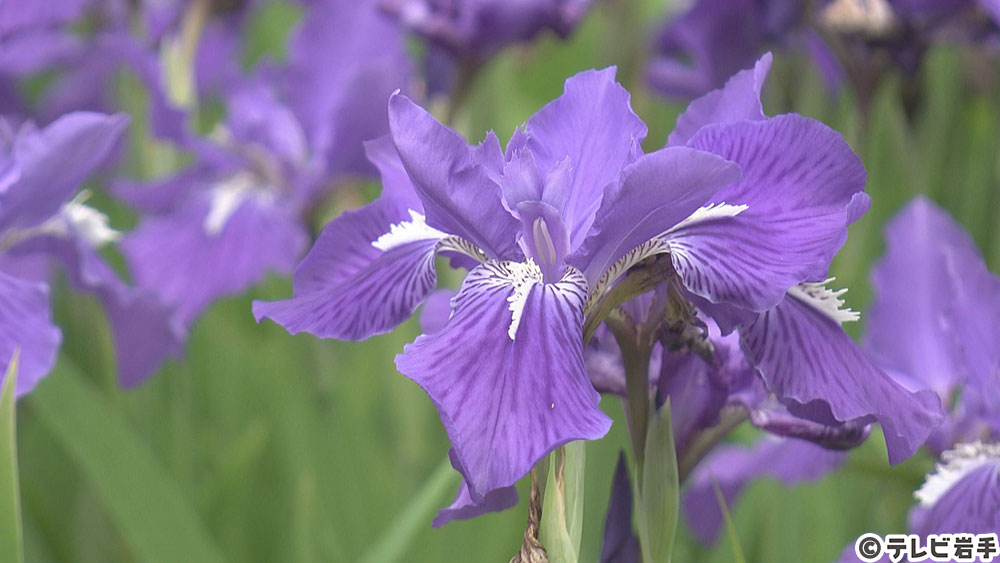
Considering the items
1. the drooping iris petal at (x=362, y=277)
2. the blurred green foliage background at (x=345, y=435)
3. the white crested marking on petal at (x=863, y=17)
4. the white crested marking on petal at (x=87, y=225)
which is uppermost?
the drooping iris petal at (x=362, y=277)

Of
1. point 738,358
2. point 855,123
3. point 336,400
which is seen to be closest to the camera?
point 738,358

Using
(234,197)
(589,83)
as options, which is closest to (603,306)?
(589,83)

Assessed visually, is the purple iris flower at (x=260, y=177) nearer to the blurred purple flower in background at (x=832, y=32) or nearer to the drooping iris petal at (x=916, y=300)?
the blurred purple flower in background at (x=832, y=32)

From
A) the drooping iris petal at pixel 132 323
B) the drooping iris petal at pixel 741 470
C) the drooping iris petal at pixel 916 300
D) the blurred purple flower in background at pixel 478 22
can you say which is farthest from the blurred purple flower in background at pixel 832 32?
the drooping iris petal at pixel 132 323

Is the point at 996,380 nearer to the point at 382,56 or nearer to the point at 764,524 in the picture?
the point at 764,524

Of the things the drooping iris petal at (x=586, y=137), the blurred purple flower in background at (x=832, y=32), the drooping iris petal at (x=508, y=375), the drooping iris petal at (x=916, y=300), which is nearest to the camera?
the drooping iris petal at (x=508, y=375)

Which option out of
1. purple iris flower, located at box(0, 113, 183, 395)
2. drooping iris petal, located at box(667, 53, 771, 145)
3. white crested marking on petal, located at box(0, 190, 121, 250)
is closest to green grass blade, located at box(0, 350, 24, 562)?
purple iris flower, located at box(0, 113, 183, 395)
